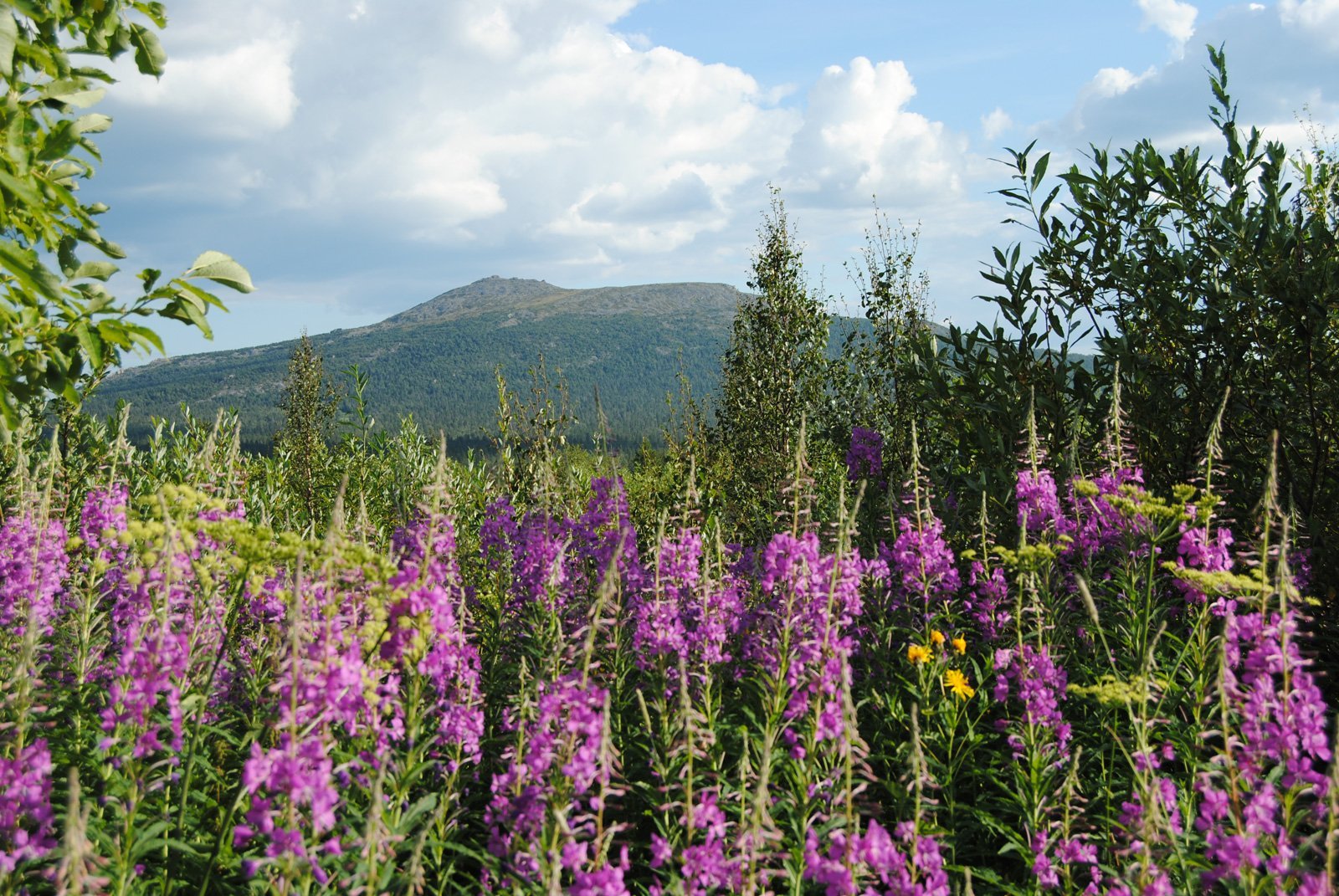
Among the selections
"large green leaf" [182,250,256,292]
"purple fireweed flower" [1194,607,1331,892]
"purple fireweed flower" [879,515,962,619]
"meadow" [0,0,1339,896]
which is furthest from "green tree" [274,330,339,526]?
"purple fireweed flower" [1194,607,1331,892]

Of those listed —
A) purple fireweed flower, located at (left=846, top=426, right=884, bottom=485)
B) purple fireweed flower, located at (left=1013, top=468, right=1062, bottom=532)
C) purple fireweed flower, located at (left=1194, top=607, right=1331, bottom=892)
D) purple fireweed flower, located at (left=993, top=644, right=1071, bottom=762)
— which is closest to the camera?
purple fireweed flower, located at (left=1194, top=607, right=1331, bottom=892)

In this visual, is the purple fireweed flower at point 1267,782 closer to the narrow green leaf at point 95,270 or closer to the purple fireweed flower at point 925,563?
the purple fireweed flower at point 925,563

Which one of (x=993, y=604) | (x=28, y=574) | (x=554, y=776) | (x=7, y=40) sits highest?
(x=7, y=40)

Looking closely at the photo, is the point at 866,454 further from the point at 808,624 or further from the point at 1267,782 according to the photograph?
the point at 1267,782

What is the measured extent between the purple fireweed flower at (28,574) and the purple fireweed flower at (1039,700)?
15.5 feet

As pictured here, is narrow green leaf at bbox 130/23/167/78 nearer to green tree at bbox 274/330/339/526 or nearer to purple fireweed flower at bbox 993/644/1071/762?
purple fireweed flower at bbox 993/644/1071/762

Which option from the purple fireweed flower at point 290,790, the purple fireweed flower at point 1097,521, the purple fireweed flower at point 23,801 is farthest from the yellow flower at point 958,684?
the purple fireweed flower at point 23,801

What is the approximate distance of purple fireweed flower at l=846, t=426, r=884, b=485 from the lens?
812cm

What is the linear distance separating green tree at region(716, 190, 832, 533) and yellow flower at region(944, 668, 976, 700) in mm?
4784

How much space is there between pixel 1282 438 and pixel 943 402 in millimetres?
2345

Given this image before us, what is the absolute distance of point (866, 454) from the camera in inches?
321

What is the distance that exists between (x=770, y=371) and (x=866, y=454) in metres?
2.08

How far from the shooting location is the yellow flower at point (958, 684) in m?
4.41

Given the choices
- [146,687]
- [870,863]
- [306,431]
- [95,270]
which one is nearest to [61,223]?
[95,270]
